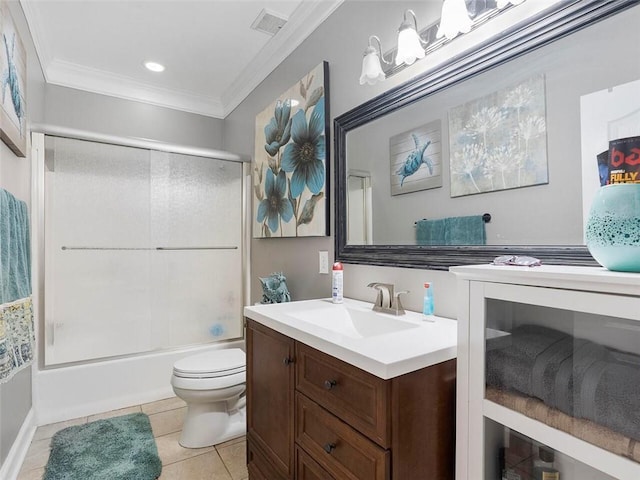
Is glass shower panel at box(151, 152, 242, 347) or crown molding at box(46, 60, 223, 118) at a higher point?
crown molding at box(46, 60, 223, 118)

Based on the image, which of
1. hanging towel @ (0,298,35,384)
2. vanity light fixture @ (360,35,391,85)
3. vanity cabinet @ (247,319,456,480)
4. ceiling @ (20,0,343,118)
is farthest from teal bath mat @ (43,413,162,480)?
ceiling @ (20,0,343,118)

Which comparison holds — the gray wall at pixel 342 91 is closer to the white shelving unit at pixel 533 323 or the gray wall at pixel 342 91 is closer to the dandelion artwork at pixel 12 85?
the white shelving unit at pixel 533 323

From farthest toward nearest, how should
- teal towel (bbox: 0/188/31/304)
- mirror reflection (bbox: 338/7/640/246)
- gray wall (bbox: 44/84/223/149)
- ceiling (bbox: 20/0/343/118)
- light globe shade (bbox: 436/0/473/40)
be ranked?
gray wall (bbox: 44/84/223/149) < ceiling (bbox: 20/0/343/118) < teal towel (bbox: 0/188/31/304) < light globe shade (bbox: 436/0/473/40) < mirror reflection (bbox: 338/7/640/246)

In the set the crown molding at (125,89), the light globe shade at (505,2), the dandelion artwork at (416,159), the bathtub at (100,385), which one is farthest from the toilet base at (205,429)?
the crown molding at (125,89)

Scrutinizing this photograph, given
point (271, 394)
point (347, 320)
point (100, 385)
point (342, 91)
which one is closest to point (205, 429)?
point (271, 394)

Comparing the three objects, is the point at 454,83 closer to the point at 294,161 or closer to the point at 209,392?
the point at 294,161

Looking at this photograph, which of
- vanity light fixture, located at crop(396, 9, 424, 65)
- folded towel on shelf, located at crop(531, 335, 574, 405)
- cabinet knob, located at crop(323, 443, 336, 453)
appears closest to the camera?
folded towel on shelf, located at crop(531, 335, 574, 405)

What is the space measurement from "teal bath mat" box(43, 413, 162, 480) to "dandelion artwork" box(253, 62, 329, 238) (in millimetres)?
1439

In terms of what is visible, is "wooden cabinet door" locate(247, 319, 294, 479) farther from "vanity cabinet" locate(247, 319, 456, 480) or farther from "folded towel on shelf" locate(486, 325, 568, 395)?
"folded towel on shelf" locate(486, 325, 568, 395)

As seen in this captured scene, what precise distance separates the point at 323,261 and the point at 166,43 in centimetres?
192

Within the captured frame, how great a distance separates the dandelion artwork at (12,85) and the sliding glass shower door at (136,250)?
50 cm

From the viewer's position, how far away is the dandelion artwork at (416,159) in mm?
1351

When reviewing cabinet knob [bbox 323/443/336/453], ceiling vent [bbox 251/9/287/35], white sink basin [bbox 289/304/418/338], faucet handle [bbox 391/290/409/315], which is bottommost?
cabinet knob [bbox 323/443/336/453]

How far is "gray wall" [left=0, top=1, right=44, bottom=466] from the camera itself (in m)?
1.63
